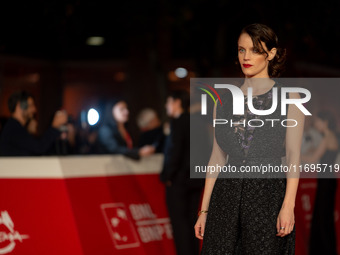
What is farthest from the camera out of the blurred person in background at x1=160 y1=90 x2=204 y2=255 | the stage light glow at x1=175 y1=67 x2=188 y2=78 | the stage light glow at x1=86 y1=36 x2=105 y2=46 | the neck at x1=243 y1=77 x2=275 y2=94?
the stage light glow at x1=86 y1=36 x2=105 y2=46

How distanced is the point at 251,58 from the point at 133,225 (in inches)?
154

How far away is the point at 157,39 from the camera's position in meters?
13.6

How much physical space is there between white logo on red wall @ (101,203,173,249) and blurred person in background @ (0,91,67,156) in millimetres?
938

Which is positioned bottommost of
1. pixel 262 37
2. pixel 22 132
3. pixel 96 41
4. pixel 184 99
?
pixel 96 41

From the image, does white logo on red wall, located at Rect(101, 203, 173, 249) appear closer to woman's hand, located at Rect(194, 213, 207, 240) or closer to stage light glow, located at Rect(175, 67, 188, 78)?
woman's hand, located at Rect(194, 213, 207, 240)

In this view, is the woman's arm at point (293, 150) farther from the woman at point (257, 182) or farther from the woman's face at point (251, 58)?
the woman's face at point (251, 58)

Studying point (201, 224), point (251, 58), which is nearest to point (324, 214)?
point (201, 224)

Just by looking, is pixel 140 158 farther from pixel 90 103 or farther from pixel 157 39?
pixel 90 103

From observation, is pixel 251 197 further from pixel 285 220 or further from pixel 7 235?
pixel 7 235

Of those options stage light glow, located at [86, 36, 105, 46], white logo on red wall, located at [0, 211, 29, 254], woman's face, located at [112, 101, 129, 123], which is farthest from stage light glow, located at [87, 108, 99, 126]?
stage light glow, located at [86, 36, 105, 46]

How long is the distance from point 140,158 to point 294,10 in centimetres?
441

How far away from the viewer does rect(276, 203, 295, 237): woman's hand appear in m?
3.54

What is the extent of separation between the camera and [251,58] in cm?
361

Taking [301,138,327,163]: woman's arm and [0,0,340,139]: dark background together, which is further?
[0,0,340,139]: dark background
